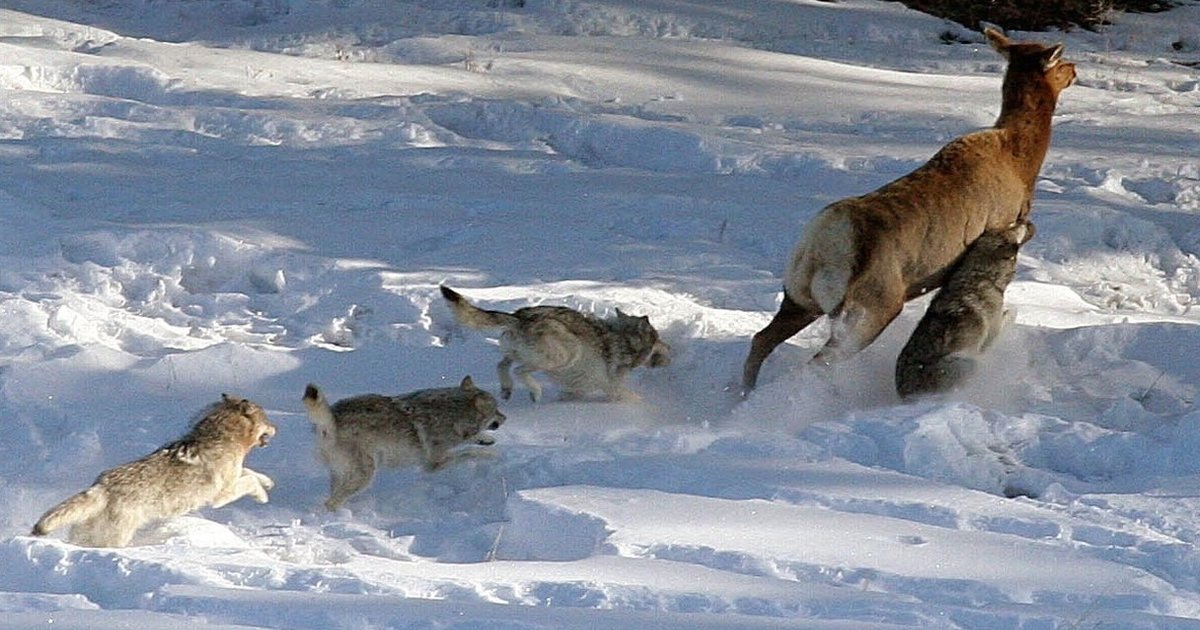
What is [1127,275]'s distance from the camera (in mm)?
10695

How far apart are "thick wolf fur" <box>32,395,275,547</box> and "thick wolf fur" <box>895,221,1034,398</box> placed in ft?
11.0

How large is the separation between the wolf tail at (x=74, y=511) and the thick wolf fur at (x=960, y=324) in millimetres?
4126

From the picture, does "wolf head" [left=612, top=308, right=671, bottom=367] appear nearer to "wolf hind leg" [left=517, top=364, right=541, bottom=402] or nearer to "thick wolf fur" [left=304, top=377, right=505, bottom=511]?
"wolf hind leg" [left=517, top=364, right=541, bottom=402]

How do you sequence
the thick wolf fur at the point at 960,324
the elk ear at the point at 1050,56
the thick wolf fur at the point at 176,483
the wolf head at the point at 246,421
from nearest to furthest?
the thick wolf fur at the point at 176,483
the wolf head at the point at 246,421
the thick wolf fur at the point at 960,324
the elk ear at the point at 1050,56

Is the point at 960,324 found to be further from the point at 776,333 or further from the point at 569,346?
the point at 569,346

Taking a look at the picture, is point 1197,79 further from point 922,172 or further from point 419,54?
point 922,172

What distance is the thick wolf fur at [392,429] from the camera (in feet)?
22.8

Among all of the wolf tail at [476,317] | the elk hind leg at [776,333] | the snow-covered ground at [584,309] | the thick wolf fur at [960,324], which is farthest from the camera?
the elk hind leg at [776,333]

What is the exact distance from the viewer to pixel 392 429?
7117mm

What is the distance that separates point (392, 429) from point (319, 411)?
0.45m

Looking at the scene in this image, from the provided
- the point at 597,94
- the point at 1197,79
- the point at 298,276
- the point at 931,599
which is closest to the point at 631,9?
the point at 597,94

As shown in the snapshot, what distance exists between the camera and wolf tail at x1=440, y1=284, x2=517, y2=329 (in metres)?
7.82

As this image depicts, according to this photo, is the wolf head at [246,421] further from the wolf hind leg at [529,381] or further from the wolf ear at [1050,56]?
the wolf ear at [1050,56]

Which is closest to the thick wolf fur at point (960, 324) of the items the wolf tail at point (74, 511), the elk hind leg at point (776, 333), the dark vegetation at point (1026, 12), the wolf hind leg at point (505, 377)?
the elk hind leg at point (776, 333)
